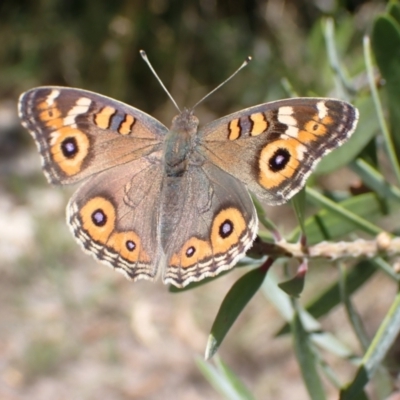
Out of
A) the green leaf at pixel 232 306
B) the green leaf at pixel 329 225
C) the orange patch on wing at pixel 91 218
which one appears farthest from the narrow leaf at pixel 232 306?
the orange patch on wing at pixel 91 218

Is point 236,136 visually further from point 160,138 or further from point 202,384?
point 202,384

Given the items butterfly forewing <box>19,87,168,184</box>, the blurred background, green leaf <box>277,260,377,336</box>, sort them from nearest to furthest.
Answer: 1. green leaf <box>277,260,377,336</box>
2. butterfly forewing <box>19,87,168,184</box>
3. the blurred background

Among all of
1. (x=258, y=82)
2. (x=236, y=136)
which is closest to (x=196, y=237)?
(x=236, y=136)

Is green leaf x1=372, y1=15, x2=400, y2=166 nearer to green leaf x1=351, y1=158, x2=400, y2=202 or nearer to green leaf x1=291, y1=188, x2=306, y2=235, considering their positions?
green leaf x1=351, y1=158, x2=400, y2=202

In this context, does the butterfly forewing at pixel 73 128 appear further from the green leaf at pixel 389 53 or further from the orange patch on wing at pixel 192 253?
the green leaf at pixel 389 53

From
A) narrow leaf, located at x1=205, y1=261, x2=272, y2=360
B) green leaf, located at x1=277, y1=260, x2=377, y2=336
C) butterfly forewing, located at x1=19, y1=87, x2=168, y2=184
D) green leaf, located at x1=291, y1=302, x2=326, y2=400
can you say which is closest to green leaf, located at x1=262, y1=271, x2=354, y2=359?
green leaf, located at x1=277, y1=260, x2=377, y2=336

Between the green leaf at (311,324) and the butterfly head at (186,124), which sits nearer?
the green leaf at (311,324)
